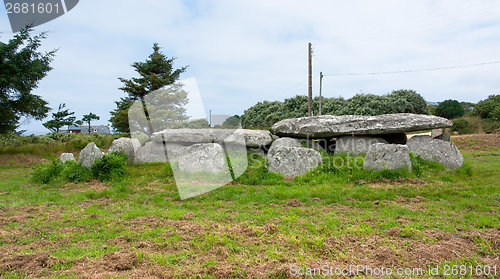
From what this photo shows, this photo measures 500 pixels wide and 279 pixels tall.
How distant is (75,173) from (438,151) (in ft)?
41.1

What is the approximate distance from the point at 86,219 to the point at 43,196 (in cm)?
315

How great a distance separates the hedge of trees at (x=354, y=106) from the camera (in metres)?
24.5

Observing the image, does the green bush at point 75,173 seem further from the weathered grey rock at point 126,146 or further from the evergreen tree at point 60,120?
the evergreen tree at point 60,120

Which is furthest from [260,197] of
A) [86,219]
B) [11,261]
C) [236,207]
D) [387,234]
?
[11,261]

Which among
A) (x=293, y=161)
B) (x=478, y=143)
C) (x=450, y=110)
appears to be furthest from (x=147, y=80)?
(x=450, y=110)

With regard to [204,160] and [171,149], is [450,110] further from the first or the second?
[204,160]

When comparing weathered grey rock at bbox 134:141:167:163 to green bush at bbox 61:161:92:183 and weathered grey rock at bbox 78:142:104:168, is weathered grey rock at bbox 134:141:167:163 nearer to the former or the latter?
weathered grey rock at bbox 78:142:104:168

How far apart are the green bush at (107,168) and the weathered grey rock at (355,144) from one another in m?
8.12

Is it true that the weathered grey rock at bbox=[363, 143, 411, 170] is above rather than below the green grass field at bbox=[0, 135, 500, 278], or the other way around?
above

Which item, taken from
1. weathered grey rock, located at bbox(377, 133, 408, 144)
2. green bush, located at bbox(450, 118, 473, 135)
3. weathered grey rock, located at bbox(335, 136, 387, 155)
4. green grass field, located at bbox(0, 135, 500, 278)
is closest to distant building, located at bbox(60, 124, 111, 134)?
green grass field, located at bbox(0, 135, 500, 278)

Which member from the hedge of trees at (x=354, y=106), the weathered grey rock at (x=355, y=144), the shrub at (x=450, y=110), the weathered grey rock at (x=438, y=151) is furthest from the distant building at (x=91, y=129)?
the shrub at (x=450, y=110)

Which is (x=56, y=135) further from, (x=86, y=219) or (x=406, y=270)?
(x=406, y=270)

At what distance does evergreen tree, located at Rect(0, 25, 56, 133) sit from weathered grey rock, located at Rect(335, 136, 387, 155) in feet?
54.0

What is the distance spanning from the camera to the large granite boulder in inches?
452
